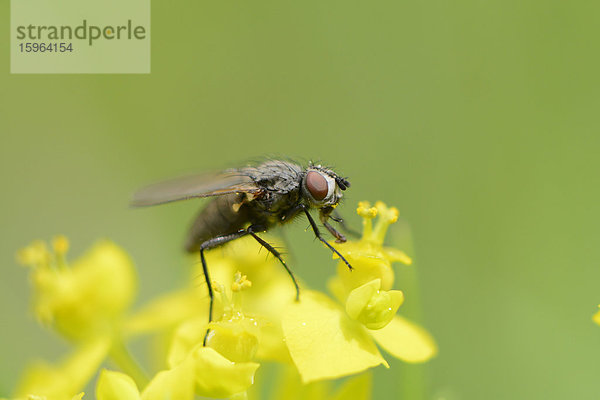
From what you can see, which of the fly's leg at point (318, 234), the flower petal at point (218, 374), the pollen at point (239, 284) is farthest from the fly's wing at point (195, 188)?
the flower petal at point (218, 374)

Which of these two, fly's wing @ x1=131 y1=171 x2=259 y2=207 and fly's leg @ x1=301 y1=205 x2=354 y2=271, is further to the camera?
fly's wing @ x1=131 y1=171 x2=259 y2=207

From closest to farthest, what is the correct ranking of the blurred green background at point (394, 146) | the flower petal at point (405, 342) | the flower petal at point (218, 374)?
1. the flower petal at point (218, 374)
2. the flower petal at point (405, 342)
3. the blurred green background at point (394, 146)

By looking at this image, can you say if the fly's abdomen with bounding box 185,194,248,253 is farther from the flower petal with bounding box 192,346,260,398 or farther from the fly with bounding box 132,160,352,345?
the flower petal with bounding box 192,346,260,398

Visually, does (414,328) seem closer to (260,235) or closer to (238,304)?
(238,304)

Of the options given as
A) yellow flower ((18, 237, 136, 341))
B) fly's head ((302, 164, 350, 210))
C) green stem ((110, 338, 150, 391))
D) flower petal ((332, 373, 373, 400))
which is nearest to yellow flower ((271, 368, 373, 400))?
flower petal ((332, 373, 373, 400))

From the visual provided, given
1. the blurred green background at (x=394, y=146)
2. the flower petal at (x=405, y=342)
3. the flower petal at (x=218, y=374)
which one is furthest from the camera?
the blurred green background at (x=394, y=146)

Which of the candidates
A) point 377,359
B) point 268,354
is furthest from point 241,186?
point 377,359

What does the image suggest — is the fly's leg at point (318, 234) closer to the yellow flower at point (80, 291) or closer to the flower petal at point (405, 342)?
the flower petal at point (405, 342)
